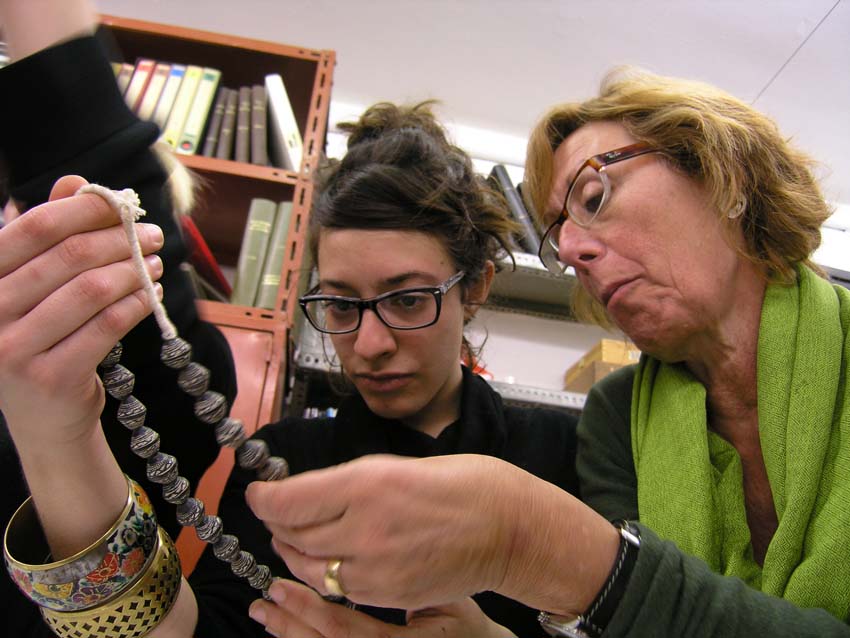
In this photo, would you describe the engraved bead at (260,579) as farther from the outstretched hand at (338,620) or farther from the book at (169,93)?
the book at (169,93)

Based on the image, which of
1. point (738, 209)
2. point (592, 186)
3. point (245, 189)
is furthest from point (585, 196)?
point (245, 189)

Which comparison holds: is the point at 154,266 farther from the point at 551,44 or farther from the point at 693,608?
the point at 551,44

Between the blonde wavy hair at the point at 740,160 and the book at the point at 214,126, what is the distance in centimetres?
103

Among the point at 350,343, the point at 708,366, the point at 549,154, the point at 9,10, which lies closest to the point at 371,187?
the point at 350,343

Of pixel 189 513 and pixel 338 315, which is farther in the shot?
pixel 338 315

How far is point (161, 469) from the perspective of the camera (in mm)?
480

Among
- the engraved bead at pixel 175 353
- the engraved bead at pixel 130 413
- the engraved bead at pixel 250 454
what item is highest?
the engraved bead at pixel 175 353

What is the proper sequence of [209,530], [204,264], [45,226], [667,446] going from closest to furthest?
[45,226] → [209,530] → [667,446] → [204,264]

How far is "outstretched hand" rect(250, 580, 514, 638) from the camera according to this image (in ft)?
1.78

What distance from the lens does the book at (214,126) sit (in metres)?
1.46

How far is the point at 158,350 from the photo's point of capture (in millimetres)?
618

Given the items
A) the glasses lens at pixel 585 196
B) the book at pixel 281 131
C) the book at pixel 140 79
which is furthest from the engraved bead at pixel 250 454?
the book at pixel 140 79

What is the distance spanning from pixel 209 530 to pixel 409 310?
1.59 feet

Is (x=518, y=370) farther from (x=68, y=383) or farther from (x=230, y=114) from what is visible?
(x=68, y=383)
